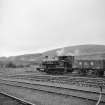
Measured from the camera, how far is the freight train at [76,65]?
21.5 metres

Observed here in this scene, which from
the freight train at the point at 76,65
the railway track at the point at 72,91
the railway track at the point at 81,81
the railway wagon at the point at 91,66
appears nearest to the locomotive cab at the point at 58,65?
the freight train at the point at 76,65

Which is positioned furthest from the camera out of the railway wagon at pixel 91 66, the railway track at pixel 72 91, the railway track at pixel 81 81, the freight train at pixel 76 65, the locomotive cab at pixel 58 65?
the locomotive cab at pixel 58 65

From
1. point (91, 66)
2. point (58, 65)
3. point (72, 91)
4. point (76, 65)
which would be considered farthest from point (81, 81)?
point (58, 65)

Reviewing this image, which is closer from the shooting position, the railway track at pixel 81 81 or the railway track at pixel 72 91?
the railway track at pixel 72 91

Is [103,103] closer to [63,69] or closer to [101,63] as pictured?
[101,63]

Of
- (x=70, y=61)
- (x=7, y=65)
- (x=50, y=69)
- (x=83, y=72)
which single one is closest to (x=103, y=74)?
(x=83, y=72)

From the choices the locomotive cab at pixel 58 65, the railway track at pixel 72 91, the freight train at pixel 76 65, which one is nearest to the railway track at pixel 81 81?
the railway track at pixel 72 91

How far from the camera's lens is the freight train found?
2153cm

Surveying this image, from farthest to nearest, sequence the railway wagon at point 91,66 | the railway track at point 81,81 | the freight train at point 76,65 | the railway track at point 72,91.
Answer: the freight train at point 76,65 → the railway wagon at point 91,66 → the railway track at point 81,81 → the railway track at point 72,91

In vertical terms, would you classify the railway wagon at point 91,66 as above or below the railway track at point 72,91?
above

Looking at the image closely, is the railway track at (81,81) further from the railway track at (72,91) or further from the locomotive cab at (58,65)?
the locomotive cab at (58,65)

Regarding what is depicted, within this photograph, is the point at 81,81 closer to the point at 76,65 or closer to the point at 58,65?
the point at 76,65

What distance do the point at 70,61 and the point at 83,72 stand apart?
138 inches

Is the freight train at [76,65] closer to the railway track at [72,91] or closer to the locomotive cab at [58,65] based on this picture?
the locomotive cab at [58,65]
